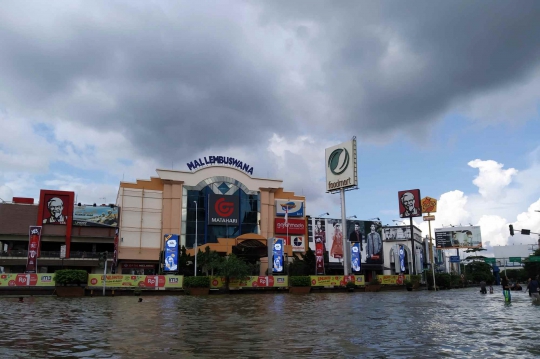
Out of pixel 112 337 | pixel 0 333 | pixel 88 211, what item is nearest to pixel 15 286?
pixel 88 211

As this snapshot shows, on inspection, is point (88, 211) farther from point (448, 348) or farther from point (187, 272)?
point (448, 348)

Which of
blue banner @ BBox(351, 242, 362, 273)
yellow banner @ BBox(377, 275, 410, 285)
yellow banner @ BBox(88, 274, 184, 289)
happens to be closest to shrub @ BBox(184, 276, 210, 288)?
yellow banner @ BBox(88, 274, 184, 289)

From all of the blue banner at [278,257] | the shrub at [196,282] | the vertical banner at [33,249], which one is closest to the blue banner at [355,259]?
the blue banner at [278,257]

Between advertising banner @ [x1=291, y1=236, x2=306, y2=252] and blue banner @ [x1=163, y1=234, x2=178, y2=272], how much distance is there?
98.5 ft

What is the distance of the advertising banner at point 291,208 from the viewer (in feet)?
278

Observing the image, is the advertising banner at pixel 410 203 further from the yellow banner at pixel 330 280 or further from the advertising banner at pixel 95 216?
the advertising banner at pixel 95 216

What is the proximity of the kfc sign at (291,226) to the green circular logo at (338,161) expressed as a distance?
1287 centimetres

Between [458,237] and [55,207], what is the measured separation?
364 feet

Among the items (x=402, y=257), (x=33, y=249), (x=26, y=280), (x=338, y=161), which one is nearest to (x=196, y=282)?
(x=26, y=280)

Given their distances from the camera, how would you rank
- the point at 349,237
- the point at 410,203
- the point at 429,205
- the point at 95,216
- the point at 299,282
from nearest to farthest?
the point at 299,282, the point at 95,216, the point at 410,203, the point at 429,205, the point at 349,237

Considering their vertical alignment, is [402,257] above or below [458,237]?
below

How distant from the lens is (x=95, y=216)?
2918 inches

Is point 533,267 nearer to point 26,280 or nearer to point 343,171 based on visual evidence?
point 343,171

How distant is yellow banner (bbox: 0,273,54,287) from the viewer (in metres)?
46.2
